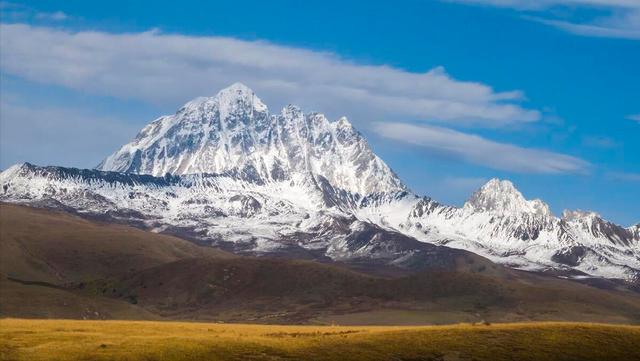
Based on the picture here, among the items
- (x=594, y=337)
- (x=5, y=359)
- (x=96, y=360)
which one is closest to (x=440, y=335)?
(x=594, y=337)

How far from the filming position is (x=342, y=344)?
333ft

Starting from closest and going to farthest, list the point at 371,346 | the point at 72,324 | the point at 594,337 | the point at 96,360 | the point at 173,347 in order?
1. the point at 96,360
2. the point at 173,347
3. the point at 371,346
4. the point at 594,337
5. the point at 72,324

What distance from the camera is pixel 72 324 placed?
431ft

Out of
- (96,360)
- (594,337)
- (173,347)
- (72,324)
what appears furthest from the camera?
(72,324)

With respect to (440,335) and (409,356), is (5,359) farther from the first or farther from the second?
(440,335)

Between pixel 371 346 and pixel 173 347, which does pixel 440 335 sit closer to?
pixel 371 346

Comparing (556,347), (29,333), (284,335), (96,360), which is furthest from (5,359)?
(556,347)

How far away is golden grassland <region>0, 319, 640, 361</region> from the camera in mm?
91875

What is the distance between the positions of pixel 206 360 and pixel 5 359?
1733cm

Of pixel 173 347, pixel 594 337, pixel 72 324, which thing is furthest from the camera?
pixel 72 324

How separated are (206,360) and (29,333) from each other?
2907 cm

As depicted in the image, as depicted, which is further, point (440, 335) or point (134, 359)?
point (440, 335)

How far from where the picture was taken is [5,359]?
87500 mm

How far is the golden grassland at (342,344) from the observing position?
91.9 metres
